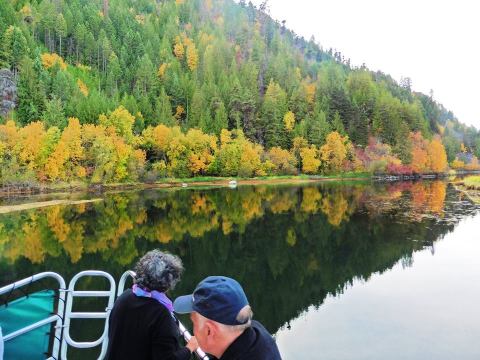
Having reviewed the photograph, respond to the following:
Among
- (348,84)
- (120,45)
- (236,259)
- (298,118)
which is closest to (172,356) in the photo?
(236,259)

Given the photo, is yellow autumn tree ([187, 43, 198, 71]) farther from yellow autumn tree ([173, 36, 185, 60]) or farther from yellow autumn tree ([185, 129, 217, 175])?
yellow autumn tree ([185, 129, 217, 175])

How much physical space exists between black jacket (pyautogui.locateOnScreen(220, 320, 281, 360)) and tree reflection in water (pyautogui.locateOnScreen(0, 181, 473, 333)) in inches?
364

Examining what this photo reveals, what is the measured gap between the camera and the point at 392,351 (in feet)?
33.1

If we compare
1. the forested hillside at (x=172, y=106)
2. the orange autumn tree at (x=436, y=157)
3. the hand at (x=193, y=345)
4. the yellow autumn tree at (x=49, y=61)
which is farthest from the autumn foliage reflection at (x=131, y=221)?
the orange autumn tree at (x=436, y=157)

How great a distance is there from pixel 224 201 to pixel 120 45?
3805 inches

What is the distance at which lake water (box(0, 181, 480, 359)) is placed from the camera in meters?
11.1

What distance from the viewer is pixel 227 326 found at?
286cm

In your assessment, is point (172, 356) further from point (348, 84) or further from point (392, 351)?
point (348, 84)

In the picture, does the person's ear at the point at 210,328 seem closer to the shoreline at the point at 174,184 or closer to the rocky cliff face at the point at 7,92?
the shoreline at the point at 174,184

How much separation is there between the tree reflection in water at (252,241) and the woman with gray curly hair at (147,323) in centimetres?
802

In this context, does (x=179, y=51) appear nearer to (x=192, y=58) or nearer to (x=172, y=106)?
(x=192, y=58)

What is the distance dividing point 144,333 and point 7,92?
280 ft

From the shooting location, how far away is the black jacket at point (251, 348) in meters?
2.81

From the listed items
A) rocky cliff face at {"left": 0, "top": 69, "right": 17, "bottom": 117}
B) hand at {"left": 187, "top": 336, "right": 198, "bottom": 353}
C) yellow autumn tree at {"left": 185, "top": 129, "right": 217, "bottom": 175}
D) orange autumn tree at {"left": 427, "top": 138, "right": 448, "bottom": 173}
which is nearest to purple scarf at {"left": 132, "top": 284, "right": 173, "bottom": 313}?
hand at {"left": 187, "top": 336, "right": 198, "bottom": 353}
